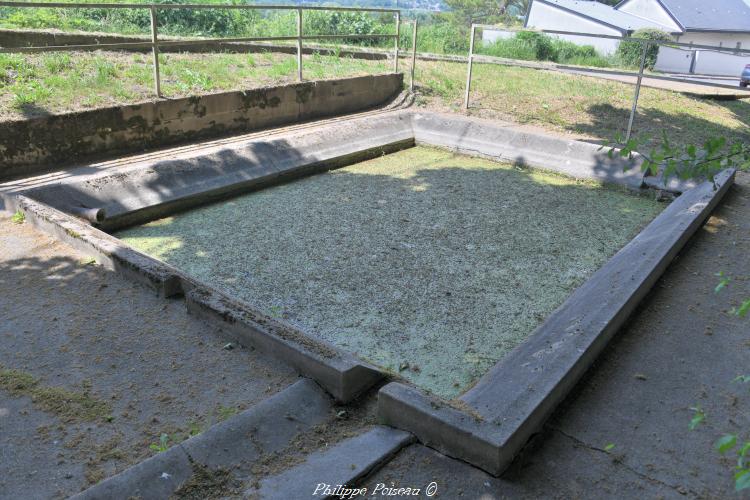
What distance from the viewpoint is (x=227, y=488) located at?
2.46 meters

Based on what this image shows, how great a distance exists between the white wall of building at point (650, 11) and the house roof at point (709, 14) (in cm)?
47

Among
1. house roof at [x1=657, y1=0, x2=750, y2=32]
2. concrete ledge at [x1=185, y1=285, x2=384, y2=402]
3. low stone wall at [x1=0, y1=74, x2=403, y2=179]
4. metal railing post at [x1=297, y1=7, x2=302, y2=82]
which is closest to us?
concrete ledge at [x1=185, y1=285, x2=384, y2=402]

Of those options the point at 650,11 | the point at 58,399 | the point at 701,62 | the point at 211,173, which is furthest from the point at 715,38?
the point at 58,399

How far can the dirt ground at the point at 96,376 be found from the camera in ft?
8.66

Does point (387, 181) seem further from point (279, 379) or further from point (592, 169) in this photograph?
point (279, 379)

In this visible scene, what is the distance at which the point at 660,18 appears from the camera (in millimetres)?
45156

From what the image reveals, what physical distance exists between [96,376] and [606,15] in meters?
49.4

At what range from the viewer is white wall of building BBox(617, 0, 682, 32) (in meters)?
44.3

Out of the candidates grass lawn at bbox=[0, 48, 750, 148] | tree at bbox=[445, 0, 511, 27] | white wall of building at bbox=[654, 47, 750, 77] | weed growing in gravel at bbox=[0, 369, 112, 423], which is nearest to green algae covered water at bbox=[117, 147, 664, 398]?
weed growing in gravel at bbox=[0, 369, 112, 423]

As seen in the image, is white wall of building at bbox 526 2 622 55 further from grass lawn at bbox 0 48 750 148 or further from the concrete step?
the concrete step

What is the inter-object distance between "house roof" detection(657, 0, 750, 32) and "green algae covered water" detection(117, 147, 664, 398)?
42.7 meters

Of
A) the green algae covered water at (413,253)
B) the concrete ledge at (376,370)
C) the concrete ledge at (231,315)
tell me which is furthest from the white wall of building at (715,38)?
the concrete ledge at (231,315)

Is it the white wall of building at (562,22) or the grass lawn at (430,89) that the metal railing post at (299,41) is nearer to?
the grass lawn at (430,89)

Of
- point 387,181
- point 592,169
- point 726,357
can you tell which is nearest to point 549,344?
point 726,357
